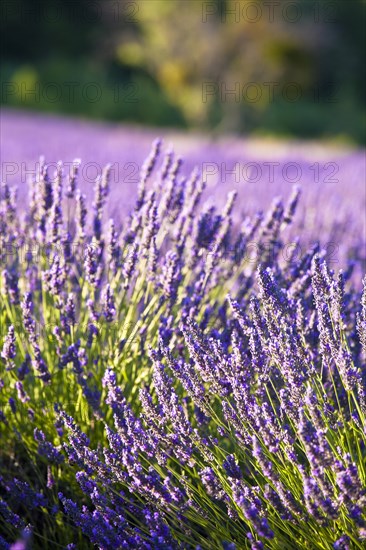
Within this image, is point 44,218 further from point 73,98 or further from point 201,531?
point 73,98

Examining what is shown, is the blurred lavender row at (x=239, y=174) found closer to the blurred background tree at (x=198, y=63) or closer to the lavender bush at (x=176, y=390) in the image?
the lavender bush at (x=176, y=390)

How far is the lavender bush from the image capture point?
4.57ft

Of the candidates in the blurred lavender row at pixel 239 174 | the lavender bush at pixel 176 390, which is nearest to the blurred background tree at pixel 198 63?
the blurred lavender row at pixel 239 174

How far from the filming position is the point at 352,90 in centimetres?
2458

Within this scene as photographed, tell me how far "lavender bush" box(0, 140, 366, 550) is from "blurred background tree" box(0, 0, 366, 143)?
1364cm

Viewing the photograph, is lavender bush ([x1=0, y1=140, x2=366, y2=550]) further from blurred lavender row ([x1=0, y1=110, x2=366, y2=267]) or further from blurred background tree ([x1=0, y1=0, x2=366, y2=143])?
blurred background tree ([x1=0, y1=0, x2=366, y2=143])

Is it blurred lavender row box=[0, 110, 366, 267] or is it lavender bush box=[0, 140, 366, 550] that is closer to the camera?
lavender bush box=[0, 140, 366, 550]

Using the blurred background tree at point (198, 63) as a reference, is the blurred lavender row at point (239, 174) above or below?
below

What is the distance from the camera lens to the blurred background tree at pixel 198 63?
1563 centimetres

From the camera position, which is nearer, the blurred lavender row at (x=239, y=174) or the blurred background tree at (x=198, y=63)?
the blurred lavender row at (x=239, y=174)

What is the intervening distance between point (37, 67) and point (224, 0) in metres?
5.92

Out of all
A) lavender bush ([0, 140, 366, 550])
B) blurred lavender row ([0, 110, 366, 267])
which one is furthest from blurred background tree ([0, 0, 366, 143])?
lavender bush ([0, 140, 366, 550])

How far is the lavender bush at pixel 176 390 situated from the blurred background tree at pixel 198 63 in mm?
13641

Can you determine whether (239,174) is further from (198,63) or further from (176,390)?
(198,63)
